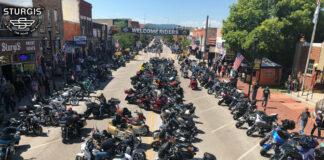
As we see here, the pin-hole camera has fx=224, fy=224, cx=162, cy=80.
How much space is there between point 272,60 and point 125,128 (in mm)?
23293

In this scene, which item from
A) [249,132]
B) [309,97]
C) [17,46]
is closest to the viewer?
[249,132]

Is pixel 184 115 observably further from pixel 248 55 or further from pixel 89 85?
pixel 248 55

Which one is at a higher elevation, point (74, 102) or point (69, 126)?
point (69, 126)

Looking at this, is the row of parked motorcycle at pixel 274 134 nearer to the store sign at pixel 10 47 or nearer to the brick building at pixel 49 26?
the store sign at pixel 10 47

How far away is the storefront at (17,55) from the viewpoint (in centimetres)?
1806

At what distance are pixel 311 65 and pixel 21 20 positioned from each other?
2899 centimetres

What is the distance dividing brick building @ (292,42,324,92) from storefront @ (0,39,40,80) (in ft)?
88.4

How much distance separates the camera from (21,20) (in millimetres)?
21109

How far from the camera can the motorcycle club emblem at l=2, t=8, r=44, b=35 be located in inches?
771

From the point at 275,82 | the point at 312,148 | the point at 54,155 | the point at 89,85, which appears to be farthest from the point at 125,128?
the point at 275,82

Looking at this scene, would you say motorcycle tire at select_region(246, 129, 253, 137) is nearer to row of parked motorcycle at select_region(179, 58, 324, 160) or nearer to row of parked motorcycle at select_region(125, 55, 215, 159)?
row of parked motorcycle at select_region(179, 58, 324, 160)

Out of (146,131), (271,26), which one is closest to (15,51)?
(146,131)

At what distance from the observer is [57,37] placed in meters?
29.1

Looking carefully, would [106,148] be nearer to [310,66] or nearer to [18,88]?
[18,88]
